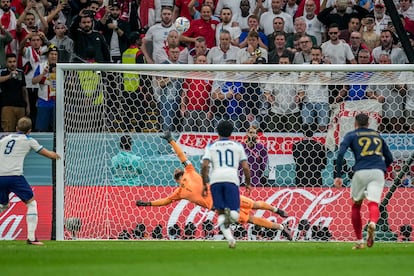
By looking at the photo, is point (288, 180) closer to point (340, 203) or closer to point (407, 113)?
point (340, 203)

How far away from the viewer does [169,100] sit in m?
21.2

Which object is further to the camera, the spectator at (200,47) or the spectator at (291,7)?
the spectator at (291,7)

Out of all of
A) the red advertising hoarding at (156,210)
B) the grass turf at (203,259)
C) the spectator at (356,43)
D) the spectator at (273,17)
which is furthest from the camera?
the spectator at (273,17)

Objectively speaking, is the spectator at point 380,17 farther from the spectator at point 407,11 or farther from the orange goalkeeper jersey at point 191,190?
the orange goalkeeper jersey at point 191,190

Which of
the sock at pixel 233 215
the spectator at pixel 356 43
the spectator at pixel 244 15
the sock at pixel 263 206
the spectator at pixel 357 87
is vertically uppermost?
the spectator at pixel 244 15

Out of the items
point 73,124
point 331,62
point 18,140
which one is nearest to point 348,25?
point 331,62

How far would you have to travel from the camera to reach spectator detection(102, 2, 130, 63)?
24594 mm

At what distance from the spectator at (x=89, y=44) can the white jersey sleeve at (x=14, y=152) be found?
504 cm

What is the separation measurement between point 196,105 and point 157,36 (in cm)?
325

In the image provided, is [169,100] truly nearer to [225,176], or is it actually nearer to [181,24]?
[181,24]

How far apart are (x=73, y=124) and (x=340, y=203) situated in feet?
17.1

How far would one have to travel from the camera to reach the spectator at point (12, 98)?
2281cm

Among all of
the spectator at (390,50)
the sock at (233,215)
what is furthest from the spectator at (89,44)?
the sock at (233,215)

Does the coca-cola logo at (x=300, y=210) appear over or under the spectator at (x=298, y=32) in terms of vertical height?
under
